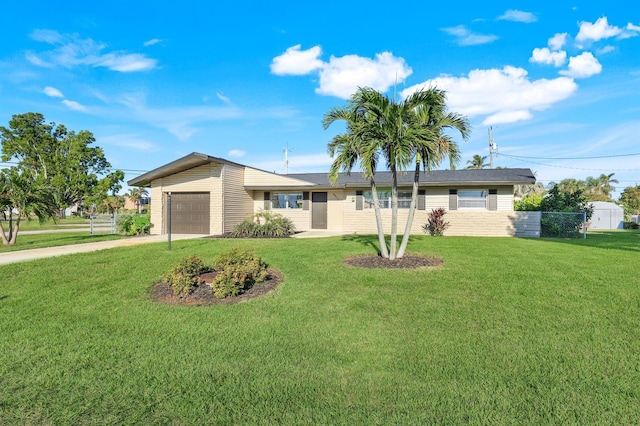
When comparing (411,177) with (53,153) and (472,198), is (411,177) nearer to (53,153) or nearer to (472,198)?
(472,198)

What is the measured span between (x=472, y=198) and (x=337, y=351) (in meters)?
14.4

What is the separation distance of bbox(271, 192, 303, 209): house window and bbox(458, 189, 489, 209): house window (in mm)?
8129

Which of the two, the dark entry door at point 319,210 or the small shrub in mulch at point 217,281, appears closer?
the small shrub in mulch at point 217,281

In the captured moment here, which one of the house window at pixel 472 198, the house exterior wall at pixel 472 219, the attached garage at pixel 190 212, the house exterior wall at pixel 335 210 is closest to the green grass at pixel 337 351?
the house exterior wall at pixel 472 219

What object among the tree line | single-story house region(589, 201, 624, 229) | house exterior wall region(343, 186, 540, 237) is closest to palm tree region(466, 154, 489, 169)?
single-story house region(589, 201, 624, 229)

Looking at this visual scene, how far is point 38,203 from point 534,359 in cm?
1514

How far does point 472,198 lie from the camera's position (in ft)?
52.0

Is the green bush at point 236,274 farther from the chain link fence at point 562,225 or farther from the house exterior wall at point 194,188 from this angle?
the chain link fence at point 562,225

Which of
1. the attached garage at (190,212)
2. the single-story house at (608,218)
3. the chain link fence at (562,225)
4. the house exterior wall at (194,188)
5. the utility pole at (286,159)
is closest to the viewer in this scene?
the chain link fence at (562,225)

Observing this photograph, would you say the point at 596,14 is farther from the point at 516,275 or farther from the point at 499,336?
the point at 499,336

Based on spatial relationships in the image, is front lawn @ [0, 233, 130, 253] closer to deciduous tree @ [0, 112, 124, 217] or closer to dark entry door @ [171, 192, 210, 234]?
dark entry door @ [171, 192, 210, 234]

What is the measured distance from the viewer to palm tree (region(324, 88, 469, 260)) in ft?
24.3

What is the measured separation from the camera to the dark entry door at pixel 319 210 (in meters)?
17.8

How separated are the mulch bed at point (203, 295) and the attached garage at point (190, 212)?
34.7ft
